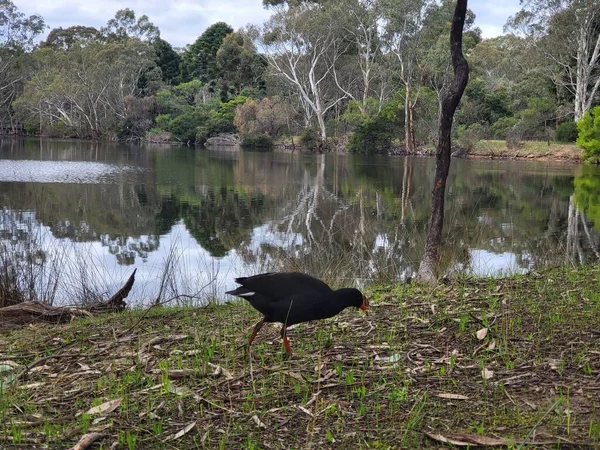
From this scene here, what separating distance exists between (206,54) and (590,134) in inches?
1633

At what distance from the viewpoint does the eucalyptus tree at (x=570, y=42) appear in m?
37.3

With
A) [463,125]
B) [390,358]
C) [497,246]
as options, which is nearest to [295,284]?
[390,358]

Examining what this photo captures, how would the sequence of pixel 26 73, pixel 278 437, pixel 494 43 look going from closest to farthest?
pixel 278 437 → pixel 26 73 → pixel 494 43

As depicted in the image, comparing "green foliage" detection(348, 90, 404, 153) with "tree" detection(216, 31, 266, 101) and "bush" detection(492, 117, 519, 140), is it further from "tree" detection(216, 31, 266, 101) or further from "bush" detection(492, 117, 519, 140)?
"tree" detection(216, 31, 266, 101)

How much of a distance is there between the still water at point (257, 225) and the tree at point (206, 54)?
39.5 m

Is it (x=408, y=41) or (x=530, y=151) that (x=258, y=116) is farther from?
(x=530, y=151)

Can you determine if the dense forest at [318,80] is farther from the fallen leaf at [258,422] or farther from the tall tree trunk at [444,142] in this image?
the fallen leaf at [258,422]

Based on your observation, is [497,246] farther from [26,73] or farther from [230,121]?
[26,73]

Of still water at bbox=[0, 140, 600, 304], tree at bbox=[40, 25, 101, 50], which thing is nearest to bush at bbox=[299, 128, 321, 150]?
still water at bbox=[0, 140, 600, 304]

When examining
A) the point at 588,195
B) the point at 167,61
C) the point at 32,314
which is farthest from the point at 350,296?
the point at 167,61

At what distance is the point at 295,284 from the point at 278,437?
1.04 m

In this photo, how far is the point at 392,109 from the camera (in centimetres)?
4653

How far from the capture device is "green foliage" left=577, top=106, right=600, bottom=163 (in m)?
35.2

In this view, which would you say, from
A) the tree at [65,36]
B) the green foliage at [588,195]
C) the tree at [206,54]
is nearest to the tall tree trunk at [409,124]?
the green foliage at [588,195]
